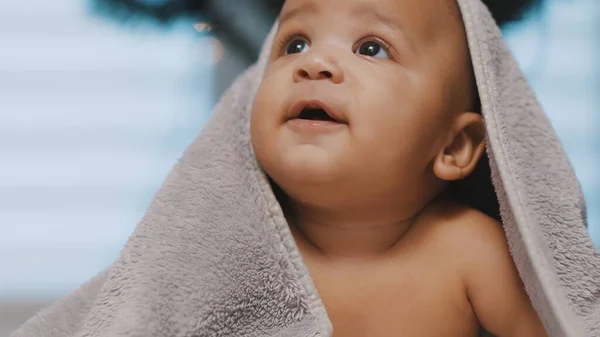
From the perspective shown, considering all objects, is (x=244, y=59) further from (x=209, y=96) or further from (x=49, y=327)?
(x=49, y=327)

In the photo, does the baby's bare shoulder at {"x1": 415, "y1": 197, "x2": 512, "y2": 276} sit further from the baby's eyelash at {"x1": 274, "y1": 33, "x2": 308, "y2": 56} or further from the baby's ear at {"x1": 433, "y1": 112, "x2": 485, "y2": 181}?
the baby's eyelash at {"x1": 274, "y1": 33, "x2": 308, "y2": 56}

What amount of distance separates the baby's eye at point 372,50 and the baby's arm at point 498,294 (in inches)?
9.0

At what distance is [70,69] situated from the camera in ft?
4.80

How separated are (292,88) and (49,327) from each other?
0.38 metres

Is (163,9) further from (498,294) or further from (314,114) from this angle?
(498,294)

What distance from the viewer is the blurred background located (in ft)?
4.59

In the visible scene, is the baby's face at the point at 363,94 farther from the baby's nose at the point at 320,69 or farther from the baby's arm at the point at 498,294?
the baby's arm at the point at 498,294

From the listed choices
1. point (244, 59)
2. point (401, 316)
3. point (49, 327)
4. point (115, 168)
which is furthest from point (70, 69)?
point (401, 316)

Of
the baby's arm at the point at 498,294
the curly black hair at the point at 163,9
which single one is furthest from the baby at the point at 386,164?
the curly black hair at the point at 163,9

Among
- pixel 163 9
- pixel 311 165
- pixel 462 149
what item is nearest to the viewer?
pixel 311 165

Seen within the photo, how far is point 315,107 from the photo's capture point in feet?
2.45

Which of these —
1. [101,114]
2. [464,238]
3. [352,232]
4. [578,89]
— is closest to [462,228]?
[464,238]

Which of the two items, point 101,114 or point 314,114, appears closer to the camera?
point 314,114

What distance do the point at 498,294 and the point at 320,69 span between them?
311 mm
